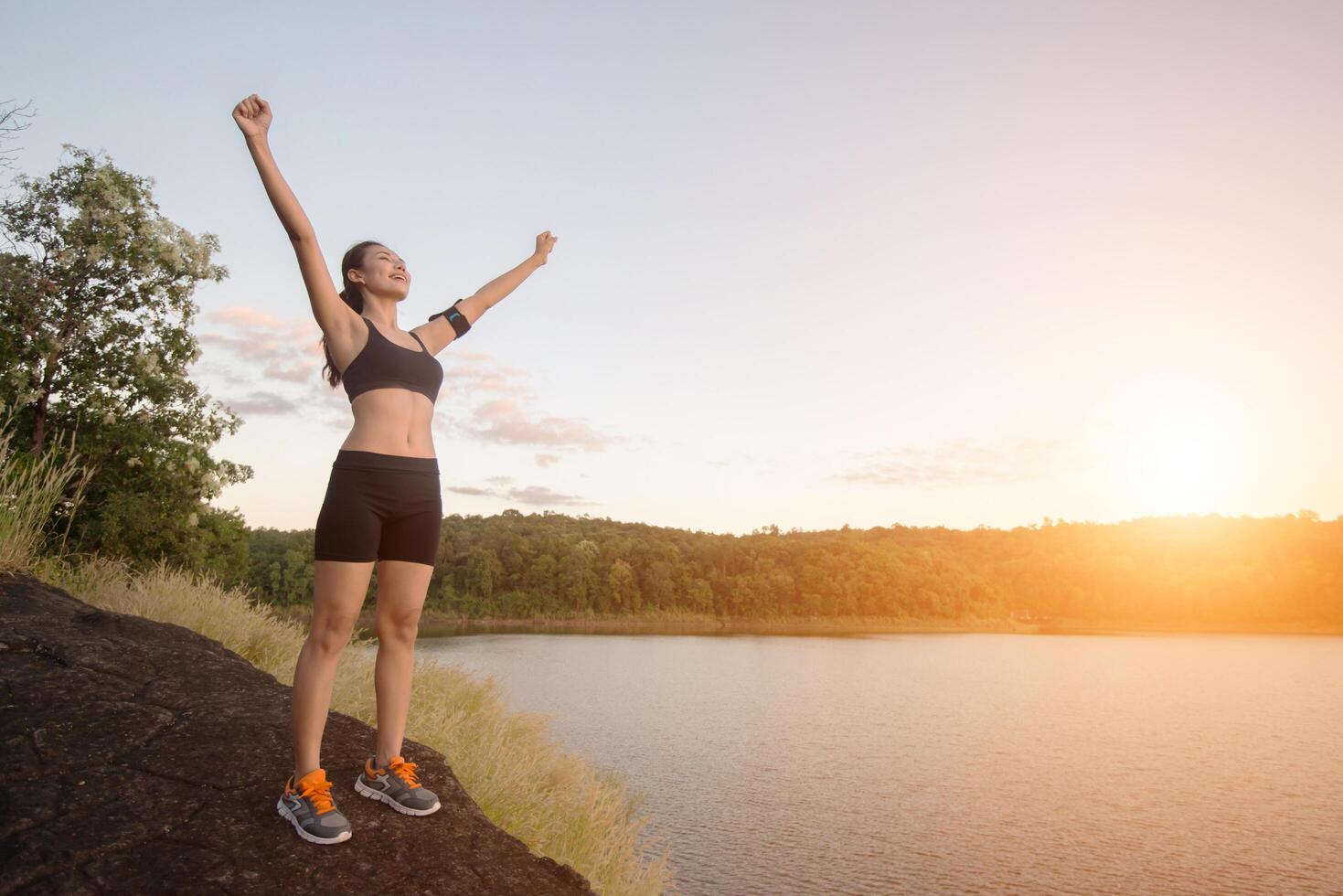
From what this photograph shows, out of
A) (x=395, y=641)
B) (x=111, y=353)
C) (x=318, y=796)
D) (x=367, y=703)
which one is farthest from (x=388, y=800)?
(x=111, y=353)

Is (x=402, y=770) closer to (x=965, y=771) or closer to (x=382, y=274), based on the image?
(x=382, y=274)

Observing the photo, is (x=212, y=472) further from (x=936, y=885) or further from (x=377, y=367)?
(x=936, y=885)

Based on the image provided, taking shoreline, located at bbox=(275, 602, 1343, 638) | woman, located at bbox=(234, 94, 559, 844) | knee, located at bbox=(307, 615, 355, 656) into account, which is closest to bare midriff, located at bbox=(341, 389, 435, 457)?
woman, located at bbox=(234, 94, 559, 844)

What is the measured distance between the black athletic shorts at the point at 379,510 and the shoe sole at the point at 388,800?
36.9 inches

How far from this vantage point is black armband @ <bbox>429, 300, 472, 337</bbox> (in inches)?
148

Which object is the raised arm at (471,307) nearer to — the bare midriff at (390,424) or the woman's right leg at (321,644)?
the bare midriff at (390,424)

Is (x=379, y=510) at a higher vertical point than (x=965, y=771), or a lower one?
higher

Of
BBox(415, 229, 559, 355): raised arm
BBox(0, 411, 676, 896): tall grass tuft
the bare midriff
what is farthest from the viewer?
BBox(0, 411, 676, 896): tall grass tuft

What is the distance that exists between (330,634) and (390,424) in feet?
2.59

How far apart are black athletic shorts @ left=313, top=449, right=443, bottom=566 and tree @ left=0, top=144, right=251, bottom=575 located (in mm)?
8455

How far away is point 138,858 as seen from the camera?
2732 mm

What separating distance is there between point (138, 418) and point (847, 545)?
10007 cm

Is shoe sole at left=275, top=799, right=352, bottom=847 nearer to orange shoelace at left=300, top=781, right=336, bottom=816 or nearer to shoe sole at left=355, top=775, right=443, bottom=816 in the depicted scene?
orange shoelace at left=300, top=781, right=336, bottom=816

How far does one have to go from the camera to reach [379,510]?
3.06m
